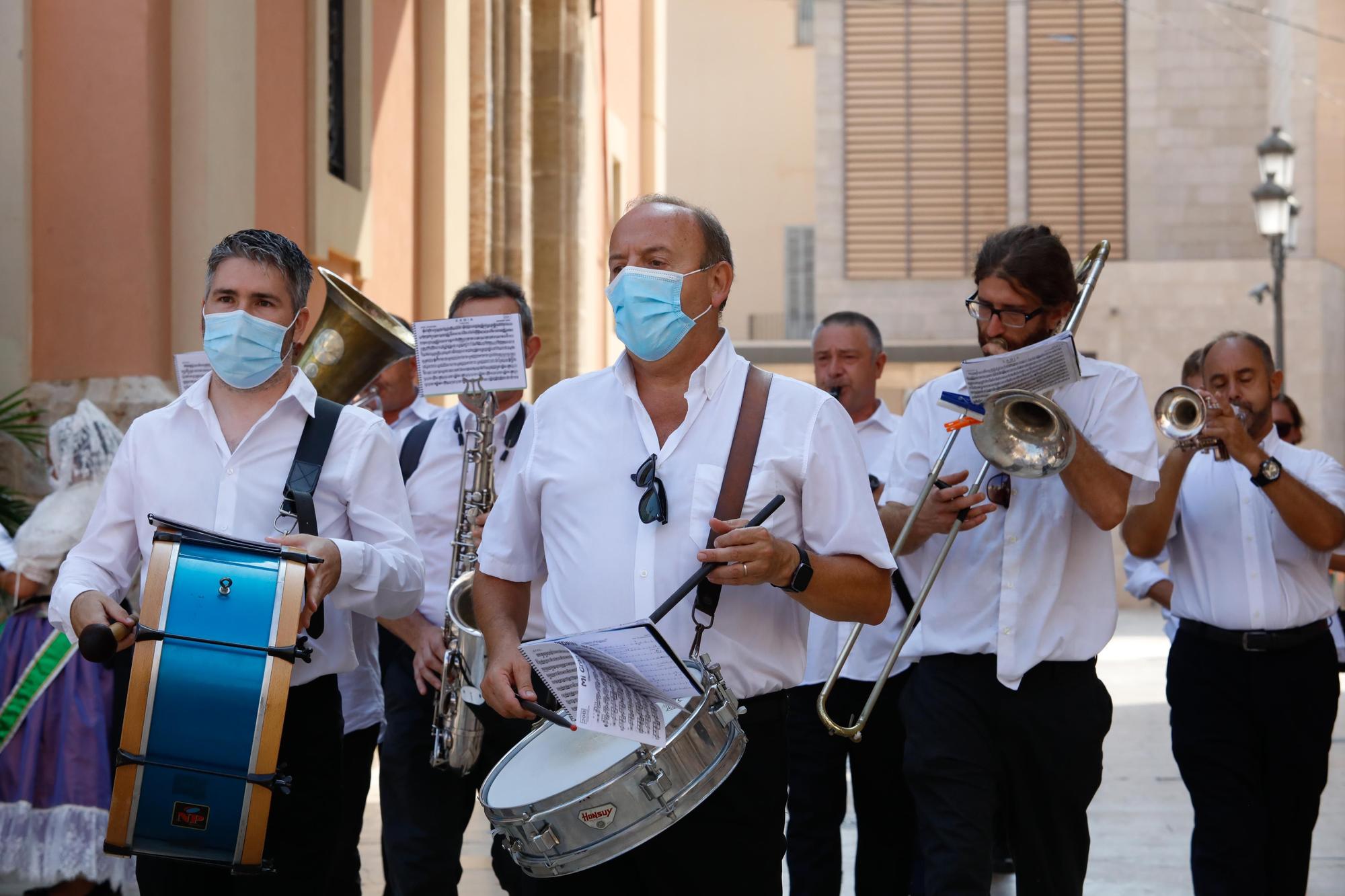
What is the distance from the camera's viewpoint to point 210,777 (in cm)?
332

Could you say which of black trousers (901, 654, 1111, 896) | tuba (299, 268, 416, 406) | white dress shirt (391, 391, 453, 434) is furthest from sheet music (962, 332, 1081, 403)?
white dress shirt (391, 391, 453, 434)

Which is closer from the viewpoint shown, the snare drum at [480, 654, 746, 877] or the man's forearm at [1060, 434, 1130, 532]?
the snare drum at [480, 654, 746, 877]

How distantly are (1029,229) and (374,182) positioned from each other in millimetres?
6767

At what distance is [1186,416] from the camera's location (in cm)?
520

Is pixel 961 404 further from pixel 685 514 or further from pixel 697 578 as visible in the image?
pixel 697 578

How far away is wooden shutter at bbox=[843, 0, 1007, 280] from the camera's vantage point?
27.5 metres

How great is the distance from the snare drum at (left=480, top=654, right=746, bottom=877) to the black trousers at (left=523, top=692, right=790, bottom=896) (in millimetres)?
187

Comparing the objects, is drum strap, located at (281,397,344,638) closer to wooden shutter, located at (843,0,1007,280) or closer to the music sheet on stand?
the music sheet on stand

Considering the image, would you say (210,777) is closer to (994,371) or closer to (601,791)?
(601,791)

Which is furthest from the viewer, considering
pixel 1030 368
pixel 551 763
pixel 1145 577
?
pixel 1145 577

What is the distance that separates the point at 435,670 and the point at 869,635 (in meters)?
1.65

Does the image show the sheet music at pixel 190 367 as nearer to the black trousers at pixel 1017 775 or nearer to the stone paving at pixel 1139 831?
the stone paving at pixel 1139 831

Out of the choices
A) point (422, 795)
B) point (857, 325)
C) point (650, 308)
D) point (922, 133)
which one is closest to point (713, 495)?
point (650, 308)

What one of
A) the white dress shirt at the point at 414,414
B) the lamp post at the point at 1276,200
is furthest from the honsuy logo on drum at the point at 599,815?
the lamp post at the point at 1276,200
